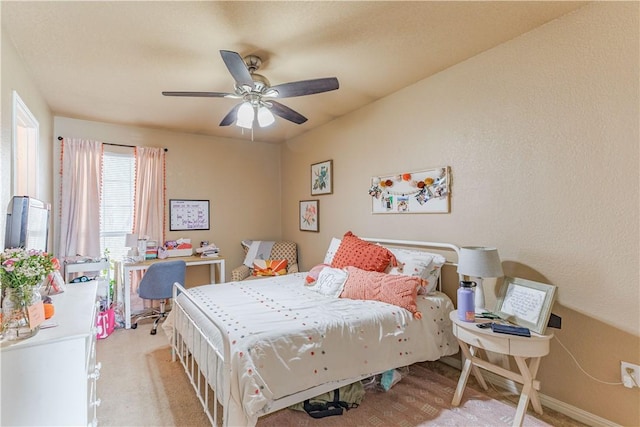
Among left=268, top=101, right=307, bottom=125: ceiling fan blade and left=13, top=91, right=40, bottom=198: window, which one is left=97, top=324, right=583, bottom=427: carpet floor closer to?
left=13, top=91, right=40, bottom=198: window

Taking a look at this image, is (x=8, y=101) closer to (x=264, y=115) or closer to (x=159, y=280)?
(x=264, y=115)

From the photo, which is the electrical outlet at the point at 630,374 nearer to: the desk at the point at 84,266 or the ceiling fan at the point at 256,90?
the ceiling fan at the point at 256,90

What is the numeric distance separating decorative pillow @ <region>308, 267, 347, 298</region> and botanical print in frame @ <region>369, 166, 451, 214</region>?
903 mm

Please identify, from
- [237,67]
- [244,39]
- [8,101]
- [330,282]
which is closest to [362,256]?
[330,282]

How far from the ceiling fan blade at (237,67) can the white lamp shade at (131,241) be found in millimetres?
2750

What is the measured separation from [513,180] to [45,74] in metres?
3.86

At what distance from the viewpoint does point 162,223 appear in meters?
4.34

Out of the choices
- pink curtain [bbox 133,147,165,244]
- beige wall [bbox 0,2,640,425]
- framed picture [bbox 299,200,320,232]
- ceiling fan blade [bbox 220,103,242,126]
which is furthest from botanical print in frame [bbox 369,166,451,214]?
pink curtain [bbox 133,147,165,244]

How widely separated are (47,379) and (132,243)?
2.85m

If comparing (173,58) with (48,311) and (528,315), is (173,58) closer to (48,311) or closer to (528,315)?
(48,311)

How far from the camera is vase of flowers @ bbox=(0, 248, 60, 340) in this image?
141 centimetres

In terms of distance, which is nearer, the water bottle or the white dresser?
the white dresser

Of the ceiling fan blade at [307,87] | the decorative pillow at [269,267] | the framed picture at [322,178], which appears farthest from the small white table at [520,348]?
the decorative pillow at [269,267]

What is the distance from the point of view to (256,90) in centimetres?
240
